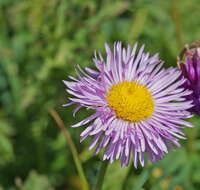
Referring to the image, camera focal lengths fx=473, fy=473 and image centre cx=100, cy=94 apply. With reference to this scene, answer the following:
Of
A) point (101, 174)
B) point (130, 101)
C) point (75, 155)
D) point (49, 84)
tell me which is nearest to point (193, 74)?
point (130, 101)

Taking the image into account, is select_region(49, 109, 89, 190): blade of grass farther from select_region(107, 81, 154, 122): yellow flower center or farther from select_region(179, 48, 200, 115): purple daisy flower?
select_region(179, 48, 200, 115): purple daisy flower

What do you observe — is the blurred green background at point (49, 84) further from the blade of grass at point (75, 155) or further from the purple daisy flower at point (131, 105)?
the purple daisy flower at point (131, 105)

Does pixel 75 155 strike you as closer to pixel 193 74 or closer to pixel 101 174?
pixel 101 174

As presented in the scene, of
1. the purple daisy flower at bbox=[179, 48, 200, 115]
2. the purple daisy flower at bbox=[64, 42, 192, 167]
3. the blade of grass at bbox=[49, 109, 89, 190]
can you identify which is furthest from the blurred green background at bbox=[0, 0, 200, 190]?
the purple daisy flower at bbox=[179, 48, 200, 115]

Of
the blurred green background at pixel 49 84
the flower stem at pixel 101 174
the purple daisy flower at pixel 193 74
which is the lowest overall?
the flower stem at pixel 101 174

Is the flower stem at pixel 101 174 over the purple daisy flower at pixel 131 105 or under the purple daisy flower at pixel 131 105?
under

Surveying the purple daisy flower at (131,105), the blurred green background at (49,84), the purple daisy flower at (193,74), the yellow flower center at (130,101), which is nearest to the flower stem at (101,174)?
the purple daisy flower at (131,105)

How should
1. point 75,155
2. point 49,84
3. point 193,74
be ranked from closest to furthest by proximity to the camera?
1. point 193,74
2. point 75,155
3. point 49,84
